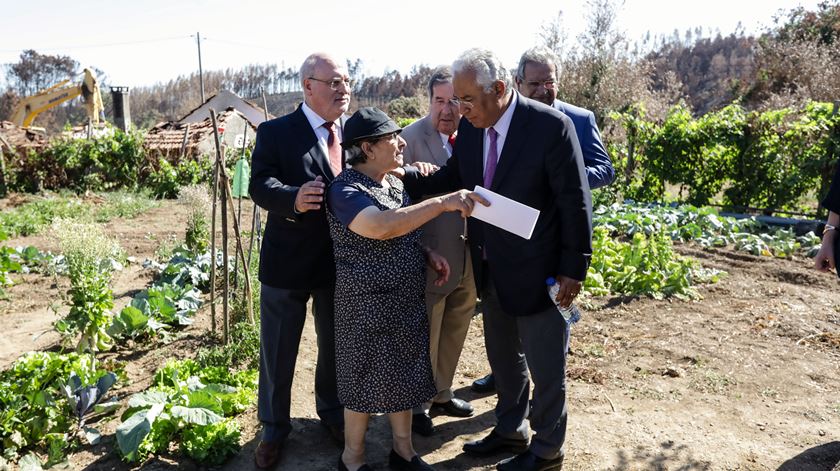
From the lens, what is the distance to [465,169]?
10.2ft

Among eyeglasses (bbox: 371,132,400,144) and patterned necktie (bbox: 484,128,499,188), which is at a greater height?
eyeglasses (bbox: 371,132,400,144)

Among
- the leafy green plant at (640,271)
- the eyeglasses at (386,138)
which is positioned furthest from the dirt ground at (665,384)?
the eyeglasses at (386,138)

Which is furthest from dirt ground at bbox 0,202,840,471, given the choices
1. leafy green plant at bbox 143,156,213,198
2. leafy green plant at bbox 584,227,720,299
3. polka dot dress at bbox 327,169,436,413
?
leafy green plant at bbox 143,156,213,198

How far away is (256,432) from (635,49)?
20.6m

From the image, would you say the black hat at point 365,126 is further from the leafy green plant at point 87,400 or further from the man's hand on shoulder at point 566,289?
the leafy green plant at point 87,400

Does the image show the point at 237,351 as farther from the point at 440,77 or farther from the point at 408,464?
the point at 440,77

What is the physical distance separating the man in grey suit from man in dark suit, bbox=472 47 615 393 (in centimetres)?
43

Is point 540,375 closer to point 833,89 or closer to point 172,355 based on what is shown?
point 172,355

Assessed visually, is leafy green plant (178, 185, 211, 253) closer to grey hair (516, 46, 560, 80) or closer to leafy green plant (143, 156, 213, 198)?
grey hair (516, 46, 560, 80)

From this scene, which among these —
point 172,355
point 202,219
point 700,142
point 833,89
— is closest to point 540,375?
point 172,355

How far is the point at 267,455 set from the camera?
3287mm

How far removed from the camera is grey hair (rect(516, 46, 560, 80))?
3521 mm

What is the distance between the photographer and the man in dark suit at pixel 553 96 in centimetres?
351

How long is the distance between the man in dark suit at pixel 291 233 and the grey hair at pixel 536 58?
1.00 metres
